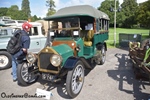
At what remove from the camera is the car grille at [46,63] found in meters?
4.00

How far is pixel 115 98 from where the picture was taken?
3748 millimetres

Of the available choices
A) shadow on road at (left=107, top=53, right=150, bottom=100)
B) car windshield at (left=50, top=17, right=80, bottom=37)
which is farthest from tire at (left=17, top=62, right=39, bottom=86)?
shadow on road at (left=107, top=53, right=150, bottom=100)

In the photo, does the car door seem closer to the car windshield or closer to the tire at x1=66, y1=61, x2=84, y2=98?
the car windshield

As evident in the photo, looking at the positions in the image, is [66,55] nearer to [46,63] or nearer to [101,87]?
[46,63]

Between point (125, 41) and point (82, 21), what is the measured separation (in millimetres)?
7719

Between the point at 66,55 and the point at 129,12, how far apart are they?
6101cm

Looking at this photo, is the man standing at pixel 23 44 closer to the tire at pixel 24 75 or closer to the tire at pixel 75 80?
the tire at pixel 24 75

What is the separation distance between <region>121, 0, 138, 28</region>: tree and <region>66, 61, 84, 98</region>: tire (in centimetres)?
5073

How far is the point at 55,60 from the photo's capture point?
12.3 ft

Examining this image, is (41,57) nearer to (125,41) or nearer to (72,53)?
(72,53)

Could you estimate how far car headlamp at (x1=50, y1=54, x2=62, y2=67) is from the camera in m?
3.72

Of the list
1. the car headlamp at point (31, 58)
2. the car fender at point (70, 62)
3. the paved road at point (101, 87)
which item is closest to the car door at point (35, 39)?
the paved road at point (101, 87)

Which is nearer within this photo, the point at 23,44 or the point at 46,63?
the point at 46,63

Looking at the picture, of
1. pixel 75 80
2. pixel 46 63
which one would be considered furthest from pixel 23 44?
pixel 75 80
